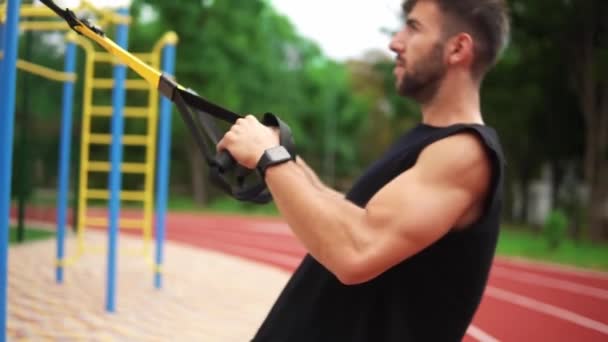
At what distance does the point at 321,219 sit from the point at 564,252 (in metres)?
12.0

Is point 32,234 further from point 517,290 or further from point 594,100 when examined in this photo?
point 594,100

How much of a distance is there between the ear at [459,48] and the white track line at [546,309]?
8.66ft

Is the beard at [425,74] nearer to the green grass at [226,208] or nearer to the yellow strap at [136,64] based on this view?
the yellow strap at [136,64]

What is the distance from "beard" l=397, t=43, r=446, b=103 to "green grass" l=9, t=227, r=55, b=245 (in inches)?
351

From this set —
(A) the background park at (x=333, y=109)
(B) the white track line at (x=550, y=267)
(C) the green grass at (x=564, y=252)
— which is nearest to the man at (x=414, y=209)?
(A) the background park at (x=333, y=109)

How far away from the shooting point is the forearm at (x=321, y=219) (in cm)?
126

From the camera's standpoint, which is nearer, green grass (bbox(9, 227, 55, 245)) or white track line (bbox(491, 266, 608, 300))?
white track line (bbox(491, 266, 608, 300))

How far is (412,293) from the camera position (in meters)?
1.41

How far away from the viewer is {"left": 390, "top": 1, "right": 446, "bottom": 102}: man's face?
146 cm

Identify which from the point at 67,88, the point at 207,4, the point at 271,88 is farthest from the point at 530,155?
the point at 67,88

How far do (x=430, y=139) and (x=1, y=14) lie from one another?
5166 mm

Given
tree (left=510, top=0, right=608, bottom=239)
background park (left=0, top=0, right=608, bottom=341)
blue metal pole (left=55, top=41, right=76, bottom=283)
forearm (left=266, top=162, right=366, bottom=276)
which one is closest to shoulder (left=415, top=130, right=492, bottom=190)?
forearm (left=266, top=162, right=366, bottom=276)

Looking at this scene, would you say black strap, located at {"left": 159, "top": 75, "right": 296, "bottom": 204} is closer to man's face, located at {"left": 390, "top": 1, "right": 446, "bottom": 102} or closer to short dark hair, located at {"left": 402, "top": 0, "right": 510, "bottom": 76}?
man's face, located at {"left": 390, "top": 1, "right": 446, "bottom": 102}

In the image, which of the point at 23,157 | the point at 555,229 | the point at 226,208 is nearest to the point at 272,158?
the point at 23,157
